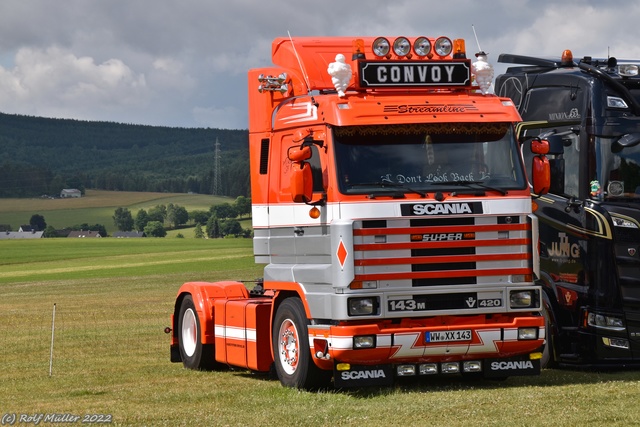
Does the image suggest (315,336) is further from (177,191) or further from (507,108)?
(177,191)

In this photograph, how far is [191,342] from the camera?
17.9 m

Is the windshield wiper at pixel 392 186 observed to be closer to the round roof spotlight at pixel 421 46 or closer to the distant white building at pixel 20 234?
the round roof spotlight at pixel 421 46

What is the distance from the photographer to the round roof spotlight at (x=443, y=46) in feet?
47.7

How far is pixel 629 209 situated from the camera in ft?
49.8

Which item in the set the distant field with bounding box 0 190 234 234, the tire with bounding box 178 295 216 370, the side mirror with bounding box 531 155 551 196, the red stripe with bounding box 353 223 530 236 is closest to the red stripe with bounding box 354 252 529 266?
the red stripe with bounding box 353 223 530 236

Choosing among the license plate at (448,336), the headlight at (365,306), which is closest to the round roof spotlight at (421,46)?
the headlight at (365,306)

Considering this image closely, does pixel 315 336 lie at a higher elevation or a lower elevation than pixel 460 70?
lower

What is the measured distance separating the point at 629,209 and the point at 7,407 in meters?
7.92

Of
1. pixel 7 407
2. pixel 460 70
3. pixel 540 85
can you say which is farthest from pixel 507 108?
pixel 7 407

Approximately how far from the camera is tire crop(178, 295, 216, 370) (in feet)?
57.1

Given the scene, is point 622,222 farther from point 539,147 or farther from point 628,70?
point 628,70

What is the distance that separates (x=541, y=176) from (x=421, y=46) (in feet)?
6.91

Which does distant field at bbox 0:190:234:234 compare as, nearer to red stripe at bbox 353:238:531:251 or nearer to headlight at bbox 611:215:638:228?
headlight at bbox 611:215:638:228

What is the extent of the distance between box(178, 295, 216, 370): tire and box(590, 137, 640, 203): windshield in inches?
235
